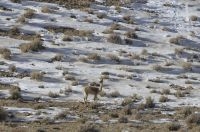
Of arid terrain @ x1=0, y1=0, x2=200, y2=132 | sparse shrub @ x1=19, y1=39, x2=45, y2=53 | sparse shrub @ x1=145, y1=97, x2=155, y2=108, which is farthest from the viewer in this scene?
sparse shrub @ x1=19, y1=39, x2=45, y2=53

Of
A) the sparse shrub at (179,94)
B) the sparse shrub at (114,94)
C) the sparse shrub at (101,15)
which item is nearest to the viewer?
the sparse shrub at (114,94)

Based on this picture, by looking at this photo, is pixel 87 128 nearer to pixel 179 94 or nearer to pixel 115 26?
pixel 179 94

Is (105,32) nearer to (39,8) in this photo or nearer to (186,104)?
(39,8)

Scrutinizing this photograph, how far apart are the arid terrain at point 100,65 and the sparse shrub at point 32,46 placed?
0.05 meters

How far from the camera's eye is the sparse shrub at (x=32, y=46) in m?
31.3

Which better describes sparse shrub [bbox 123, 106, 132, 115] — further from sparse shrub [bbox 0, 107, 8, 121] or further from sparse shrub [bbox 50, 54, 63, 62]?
sparse shrub [bbox 50, 54, 63, 62]

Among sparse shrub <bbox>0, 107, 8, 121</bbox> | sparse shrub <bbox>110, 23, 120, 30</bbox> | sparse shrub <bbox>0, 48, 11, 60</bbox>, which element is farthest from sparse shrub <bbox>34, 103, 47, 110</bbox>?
sparse shrub <bbox>110, 23, 120, 30</bbox>

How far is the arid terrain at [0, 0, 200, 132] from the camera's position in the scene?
21562 millimetres

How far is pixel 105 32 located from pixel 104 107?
13.0 m

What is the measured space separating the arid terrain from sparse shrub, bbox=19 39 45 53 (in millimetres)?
55

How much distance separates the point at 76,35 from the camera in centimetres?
3500

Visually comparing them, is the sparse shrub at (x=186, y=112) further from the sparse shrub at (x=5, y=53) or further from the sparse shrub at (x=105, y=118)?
the sparse shrub at (x=5, y=53)

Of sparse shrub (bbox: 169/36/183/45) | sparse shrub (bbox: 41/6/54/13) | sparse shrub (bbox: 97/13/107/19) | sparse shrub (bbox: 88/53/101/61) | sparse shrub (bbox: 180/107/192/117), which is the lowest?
sparse shrub (bbox: 180/107/192/117)

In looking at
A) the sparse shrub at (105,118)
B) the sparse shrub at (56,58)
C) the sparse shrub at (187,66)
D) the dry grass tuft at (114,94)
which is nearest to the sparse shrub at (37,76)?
the sparse shrub at (56,58)
